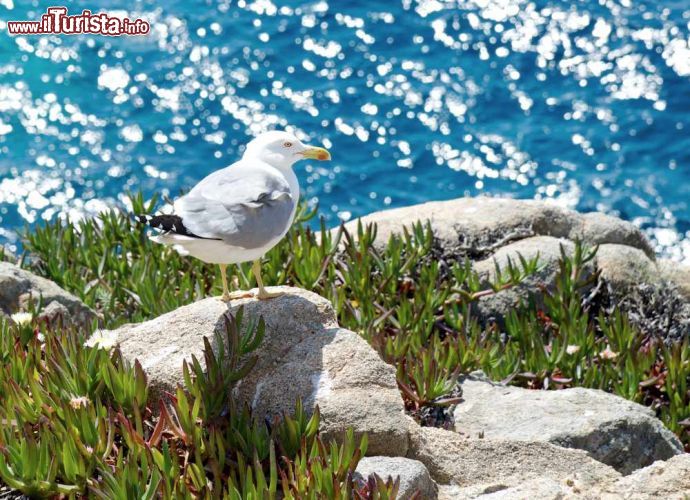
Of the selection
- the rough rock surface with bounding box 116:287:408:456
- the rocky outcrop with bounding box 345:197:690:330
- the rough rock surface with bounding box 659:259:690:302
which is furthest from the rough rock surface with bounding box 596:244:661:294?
the rough rock surface with bounding box 116:287:408:456

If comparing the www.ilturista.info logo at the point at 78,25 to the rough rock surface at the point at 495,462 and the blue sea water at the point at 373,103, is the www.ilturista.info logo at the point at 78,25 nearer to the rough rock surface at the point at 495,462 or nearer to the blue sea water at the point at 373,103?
the blue sea water at the point at 373,103

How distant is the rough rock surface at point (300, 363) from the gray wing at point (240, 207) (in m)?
0.37


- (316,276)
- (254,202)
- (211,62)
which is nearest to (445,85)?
(211,62)

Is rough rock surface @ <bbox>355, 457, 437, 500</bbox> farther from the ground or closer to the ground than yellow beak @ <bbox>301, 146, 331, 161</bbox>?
closer to the ground

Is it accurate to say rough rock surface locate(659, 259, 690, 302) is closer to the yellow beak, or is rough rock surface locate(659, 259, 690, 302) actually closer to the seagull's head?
the yellow beak

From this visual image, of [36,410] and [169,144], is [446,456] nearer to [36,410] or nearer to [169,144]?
[36,410]

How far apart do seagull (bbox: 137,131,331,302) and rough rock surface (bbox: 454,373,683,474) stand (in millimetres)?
1283

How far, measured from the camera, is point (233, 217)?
15.1ft

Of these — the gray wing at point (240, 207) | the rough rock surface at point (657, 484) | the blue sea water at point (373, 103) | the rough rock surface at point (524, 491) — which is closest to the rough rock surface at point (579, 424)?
the rough rock surface at point (524, 491)

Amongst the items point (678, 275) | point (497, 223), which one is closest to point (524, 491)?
point (497, 223)

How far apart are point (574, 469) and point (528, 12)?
1052cm

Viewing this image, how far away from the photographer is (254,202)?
4680 mm

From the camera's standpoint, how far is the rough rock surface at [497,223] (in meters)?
7.72

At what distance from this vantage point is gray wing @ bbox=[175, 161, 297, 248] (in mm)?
4566
